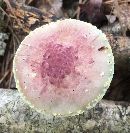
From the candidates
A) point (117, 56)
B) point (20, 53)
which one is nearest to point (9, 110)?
point (20, 53)

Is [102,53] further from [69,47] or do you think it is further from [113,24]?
[113,24]

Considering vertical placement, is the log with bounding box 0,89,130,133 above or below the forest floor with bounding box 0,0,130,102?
below

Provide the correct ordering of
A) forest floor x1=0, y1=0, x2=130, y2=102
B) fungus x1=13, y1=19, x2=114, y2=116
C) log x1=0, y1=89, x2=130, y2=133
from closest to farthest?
fungus x1=13, y1=19, x2=114, y2=116 → log x1=0, y1=89, x2=130, y2=133 → forest floor x1=0, y1=0, x2=130, y2=102

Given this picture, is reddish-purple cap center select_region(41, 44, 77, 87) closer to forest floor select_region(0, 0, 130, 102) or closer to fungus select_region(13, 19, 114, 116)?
fungus select_region(13, 19, 114, 116)

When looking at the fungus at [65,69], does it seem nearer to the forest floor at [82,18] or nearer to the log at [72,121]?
the log at [72,121]

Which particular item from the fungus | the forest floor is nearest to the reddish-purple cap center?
the fungus

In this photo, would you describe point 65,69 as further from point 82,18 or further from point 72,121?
point 82,18
